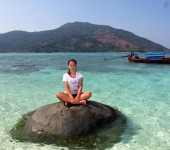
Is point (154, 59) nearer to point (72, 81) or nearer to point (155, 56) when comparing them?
point (155, 56)

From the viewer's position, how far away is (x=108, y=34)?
16012 cm

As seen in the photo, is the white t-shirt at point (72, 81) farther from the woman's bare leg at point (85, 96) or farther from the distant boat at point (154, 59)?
the distant boat at point (154, 59)

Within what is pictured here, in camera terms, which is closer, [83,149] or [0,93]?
[83,149]

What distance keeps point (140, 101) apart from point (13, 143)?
5930mm

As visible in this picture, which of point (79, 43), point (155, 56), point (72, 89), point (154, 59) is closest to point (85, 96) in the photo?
point (72, 89)

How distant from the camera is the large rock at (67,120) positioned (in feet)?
16.6

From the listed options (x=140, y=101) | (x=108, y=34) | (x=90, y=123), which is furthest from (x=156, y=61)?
(x=108, y=34)

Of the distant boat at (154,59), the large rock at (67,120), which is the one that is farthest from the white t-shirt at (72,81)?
the distant boat at (154,59)

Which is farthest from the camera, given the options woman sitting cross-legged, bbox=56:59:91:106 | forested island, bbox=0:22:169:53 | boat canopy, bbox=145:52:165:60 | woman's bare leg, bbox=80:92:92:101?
forested island, bbox=0:22:169:53

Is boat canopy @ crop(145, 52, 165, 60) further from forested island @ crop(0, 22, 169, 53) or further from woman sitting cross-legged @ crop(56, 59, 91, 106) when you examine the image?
forested island @ crop(0, 22, 169, 53)

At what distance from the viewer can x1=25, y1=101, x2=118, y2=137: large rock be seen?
5.05m

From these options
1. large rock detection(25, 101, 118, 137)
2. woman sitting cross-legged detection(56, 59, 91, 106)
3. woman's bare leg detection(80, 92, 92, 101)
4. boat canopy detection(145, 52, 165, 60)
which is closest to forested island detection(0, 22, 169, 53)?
boat canopy detection(145, 52, 165, 60)

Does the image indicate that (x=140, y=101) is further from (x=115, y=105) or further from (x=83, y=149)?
(x=83, y=149)

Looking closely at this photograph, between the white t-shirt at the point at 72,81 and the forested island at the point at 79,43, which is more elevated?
the forested island at the point at 79,43
